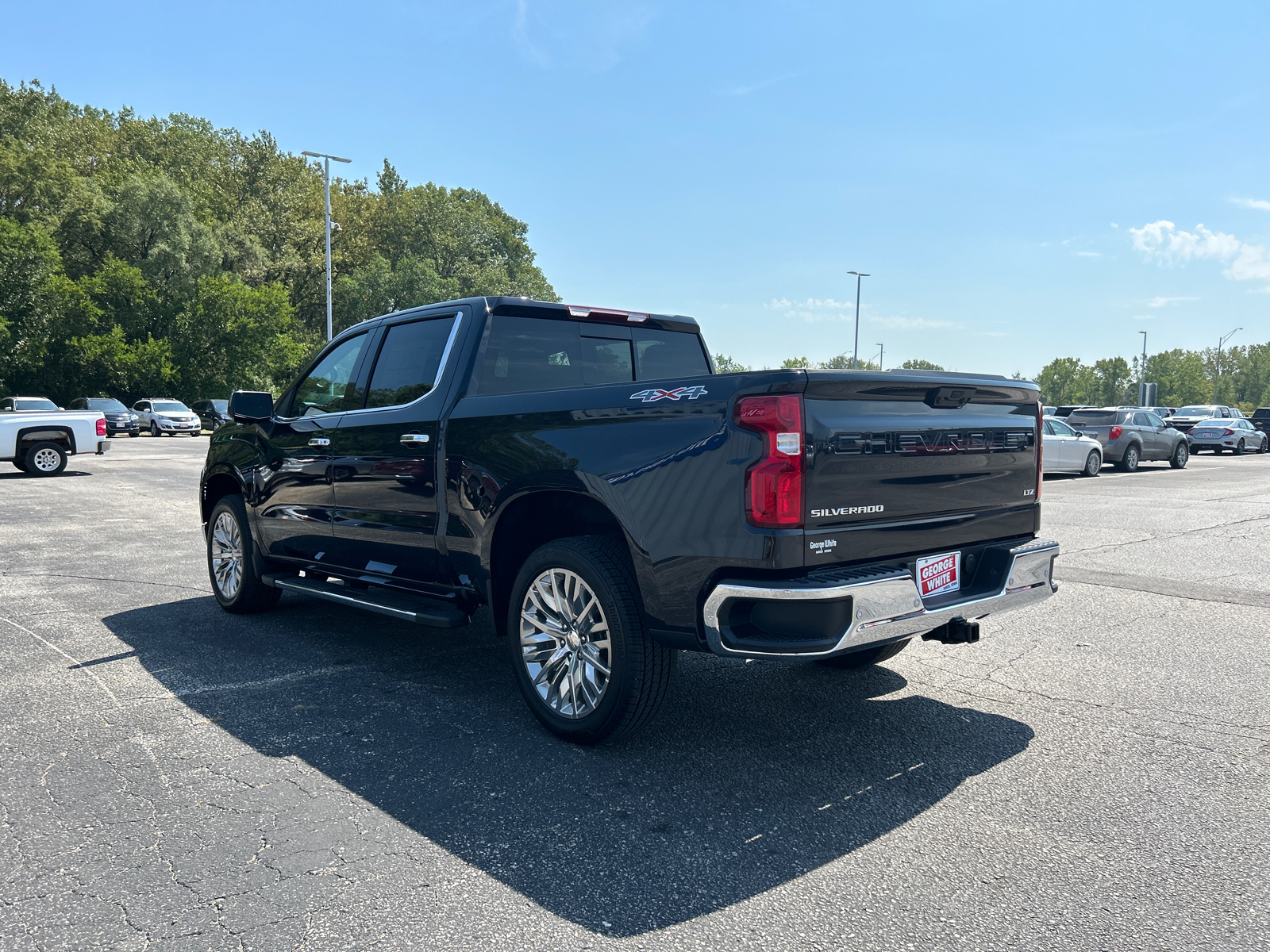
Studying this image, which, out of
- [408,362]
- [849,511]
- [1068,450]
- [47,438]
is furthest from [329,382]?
[1068,450]

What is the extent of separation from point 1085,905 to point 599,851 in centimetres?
149

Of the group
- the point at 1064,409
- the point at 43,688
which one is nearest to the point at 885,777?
the point at 43,688

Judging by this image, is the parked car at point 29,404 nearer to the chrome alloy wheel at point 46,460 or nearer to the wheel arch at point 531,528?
the chrome alloy wheel at point 46,460

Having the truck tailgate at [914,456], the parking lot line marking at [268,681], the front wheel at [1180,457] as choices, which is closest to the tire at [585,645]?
the truck tailgate at [914,456]

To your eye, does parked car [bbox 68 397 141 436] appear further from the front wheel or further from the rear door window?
the front wheel

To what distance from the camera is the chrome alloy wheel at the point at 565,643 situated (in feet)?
13.0

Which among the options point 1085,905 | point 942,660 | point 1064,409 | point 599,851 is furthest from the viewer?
point 1064,409

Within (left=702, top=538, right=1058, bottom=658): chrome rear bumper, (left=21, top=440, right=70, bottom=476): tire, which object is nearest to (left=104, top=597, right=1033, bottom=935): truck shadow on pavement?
(left=702, top=538, right=1058, bottom=658): chrome rear bumper

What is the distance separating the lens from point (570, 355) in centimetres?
521

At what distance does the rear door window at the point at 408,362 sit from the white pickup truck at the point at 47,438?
17.1 metres

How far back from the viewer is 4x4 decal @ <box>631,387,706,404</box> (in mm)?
3559

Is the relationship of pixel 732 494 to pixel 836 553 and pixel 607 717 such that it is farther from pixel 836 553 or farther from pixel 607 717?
pixel 607 717

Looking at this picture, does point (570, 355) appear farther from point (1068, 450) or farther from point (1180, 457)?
point (1180, 457)

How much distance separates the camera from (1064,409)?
32.3 m
